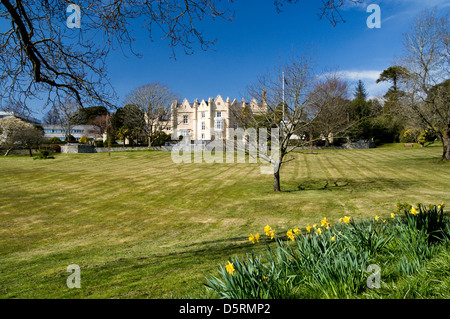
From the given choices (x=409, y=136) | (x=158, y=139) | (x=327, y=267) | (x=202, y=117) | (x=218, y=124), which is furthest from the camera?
(x=202, y=117)

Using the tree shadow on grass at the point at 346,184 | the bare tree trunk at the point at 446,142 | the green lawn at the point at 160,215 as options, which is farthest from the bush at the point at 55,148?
the bare tree trunk at the point at 446,142

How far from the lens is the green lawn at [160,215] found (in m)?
4.50

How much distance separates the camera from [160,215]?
35.5 ft

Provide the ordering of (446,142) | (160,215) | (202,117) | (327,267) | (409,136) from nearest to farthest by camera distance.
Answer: (327,267), (160,215), (446,142), (409,136), (202,117)

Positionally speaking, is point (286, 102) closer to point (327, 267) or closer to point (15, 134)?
point (327, 267)

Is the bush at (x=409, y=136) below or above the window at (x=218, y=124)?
below

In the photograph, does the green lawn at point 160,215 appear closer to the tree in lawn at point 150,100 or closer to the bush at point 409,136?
the bush at point 409,136

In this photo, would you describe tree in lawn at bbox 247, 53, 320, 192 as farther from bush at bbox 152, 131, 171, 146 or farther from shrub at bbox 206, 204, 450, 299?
bush at bbox 152, 131, 171, 146

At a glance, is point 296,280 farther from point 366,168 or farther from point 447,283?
point 366,168

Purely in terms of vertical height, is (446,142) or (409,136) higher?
(409,136)

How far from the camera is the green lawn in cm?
450

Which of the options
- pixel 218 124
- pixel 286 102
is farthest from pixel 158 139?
pixel 286 102

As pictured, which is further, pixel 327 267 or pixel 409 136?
pixel 409 136

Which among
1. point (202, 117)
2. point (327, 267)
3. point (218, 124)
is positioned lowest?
point (327, 267)
